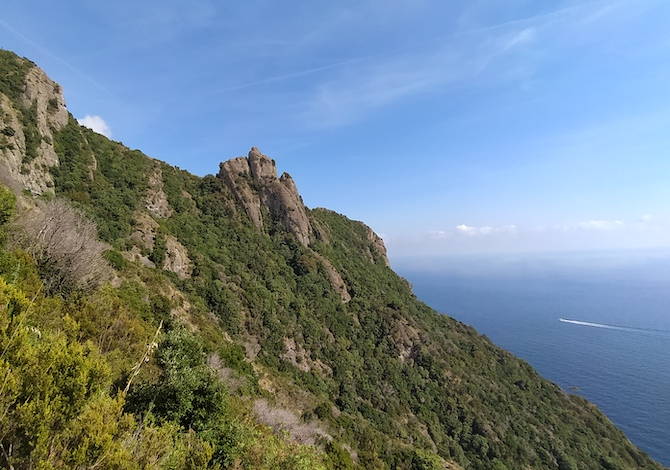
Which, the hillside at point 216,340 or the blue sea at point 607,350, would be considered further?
the blue sea at point 607,350

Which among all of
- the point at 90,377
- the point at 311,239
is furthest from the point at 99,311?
the point at 311,239

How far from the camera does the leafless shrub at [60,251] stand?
56.5ft

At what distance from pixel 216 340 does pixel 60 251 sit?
610 inches

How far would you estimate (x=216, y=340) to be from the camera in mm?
29703

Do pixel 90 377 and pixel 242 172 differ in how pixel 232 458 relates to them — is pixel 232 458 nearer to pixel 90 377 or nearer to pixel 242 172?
pixel 90 377

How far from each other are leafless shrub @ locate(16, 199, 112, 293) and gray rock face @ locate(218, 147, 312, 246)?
5194 centimetres

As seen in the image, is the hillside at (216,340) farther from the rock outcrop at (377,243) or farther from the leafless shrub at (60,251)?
the rock outcrop at (377,243)

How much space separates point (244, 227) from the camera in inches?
2655

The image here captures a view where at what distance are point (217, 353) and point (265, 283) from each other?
34413 millimetres

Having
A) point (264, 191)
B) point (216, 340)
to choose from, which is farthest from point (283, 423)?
point (264, 191)

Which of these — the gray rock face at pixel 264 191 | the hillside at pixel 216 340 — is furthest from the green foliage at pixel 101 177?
the gray rock face at pixel 264 191

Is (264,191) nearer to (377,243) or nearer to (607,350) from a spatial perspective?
(377,243)

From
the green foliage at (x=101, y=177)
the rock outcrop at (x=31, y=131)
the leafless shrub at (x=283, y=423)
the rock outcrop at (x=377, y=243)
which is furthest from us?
the rock outcrop at (x=377, y=243)

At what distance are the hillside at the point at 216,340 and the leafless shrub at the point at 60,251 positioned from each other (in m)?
0.10
